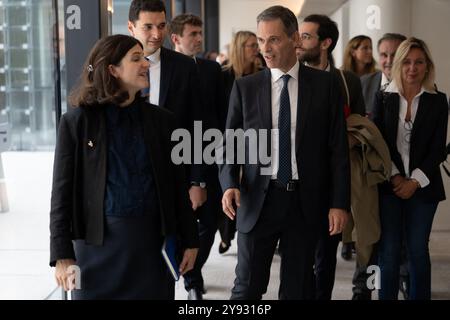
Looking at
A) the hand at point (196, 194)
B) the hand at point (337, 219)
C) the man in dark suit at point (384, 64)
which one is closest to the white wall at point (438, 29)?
the man in dark suit at point (384, 64)

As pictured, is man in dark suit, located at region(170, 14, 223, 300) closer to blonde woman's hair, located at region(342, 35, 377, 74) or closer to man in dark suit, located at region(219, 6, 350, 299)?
man in dark suit, located at region(219, 6, 350, 299)

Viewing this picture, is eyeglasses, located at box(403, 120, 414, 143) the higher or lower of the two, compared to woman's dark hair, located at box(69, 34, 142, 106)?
lower

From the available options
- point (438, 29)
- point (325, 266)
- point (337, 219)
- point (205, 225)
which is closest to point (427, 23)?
point (438, 29)

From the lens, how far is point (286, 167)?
3.04m

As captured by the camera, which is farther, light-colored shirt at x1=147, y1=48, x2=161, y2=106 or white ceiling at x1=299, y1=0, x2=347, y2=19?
white ceiling at x1=299, y1=0, x2=347, y2=19

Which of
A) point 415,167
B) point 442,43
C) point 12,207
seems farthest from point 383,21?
point 12,207

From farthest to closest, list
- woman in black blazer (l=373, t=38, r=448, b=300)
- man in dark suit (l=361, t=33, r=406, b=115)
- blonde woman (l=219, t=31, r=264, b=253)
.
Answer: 1. blonde woman (l=219, t=31, r=264, b=253)
2. man in dark suit (l=361, t=33, r=406, b=115)
3. woman in black blazer (l=373, t=38, r=448, b=300)

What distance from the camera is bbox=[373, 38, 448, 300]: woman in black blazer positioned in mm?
3752

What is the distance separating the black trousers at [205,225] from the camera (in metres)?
4.47

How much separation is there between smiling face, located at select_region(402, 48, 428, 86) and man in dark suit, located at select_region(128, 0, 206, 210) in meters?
1.13

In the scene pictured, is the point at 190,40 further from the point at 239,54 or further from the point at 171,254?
the point at 171,254

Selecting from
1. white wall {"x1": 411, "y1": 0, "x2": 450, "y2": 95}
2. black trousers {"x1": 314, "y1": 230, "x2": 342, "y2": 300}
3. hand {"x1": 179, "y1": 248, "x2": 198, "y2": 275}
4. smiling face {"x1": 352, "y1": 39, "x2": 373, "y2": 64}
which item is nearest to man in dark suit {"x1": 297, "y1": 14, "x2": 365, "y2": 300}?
black trousers {"x1": 314, "y1": 230, "x2": 342, "y2": 300}

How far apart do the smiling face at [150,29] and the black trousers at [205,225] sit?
1193 mm
